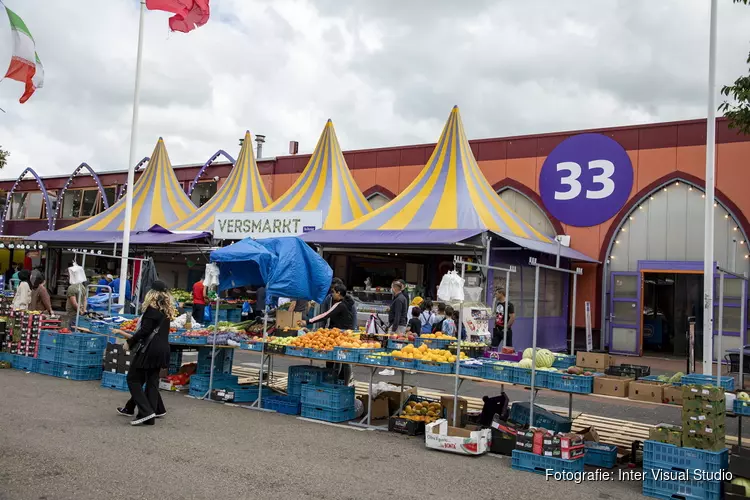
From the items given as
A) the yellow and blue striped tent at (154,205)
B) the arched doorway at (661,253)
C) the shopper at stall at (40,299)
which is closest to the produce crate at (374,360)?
the shopper at stall at (40,299)

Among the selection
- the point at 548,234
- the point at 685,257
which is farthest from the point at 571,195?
the point at 685,257

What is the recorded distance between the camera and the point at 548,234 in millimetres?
19312

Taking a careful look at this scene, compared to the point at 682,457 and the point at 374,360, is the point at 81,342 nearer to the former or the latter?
the point at 374,360

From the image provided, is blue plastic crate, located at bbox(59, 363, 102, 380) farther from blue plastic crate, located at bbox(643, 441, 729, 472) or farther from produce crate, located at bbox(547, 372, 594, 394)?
blue plastic crate, located at bbox(643, 441, 729, 472)

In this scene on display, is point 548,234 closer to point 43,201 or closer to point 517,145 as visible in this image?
point 517,145

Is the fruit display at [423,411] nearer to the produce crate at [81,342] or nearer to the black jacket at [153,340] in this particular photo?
the black jacket at [153,340]

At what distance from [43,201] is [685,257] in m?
28.8

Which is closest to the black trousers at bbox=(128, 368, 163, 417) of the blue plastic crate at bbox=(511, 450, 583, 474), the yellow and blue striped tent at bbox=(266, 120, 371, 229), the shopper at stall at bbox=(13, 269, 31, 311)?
the blue plastic crate at bbox=(511, 450, 583, 474)

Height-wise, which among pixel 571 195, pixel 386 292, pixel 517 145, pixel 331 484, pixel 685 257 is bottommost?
pixel 331 484

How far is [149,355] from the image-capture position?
315 inches

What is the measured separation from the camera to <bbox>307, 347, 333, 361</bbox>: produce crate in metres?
8.78

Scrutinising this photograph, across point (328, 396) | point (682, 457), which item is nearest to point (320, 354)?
point (328, 396)

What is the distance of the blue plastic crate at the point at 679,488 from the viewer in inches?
227

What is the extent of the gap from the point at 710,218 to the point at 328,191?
37.5 feet
